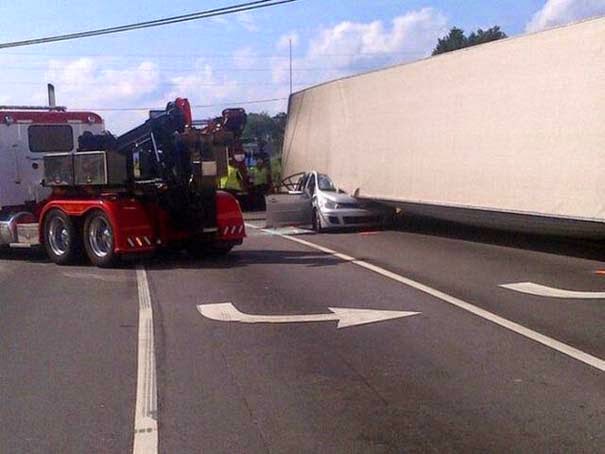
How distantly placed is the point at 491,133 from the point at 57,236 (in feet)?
27.5

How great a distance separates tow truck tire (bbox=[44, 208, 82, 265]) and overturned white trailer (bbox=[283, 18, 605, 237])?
7436 mm

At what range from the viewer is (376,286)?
44.4 ft

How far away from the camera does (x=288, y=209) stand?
80.5ft

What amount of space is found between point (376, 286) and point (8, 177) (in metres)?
9.24

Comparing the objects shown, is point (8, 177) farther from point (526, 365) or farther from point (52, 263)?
point (526, 365)

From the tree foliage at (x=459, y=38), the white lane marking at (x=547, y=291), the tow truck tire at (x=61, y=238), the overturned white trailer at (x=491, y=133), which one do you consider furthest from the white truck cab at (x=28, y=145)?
the tree foliage at (x=459, y=38)

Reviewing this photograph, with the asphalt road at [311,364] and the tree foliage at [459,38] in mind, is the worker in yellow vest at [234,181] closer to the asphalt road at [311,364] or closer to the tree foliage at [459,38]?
the asphalt road at [311,364]

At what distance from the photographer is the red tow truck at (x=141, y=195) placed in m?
16.8

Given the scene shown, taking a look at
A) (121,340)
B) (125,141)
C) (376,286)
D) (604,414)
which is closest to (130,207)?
(125,141)

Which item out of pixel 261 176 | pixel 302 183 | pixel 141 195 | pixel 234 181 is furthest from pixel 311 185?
pixel 261 176

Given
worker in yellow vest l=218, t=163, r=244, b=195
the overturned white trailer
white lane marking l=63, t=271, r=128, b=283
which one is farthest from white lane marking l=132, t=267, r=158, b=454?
worker in yellow vest l=218, t=163, r=244, b=195

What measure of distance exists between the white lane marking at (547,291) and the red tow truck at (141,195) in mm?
6298

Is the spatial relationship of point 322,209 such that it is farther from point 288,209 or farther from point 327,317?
point 327,317

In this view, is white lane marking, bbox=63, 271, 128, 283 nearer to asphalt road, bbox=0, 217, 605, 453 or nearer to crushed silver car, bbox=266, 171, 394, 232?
asphalt road, bbox=0, 217, 605, 453
